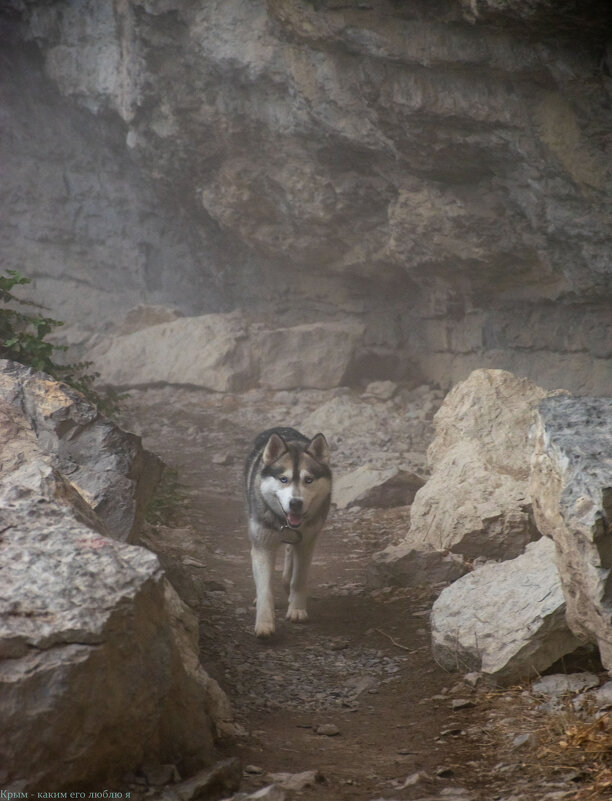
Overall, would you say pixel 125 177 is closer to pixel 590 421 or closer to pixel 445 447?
pixel 445 447

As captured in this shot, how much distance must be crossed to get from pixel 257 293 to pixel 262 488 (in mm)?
9181

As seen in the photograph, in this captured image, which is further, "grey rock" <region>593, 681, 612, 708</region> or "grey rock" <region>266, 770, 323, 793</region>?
"grey rock" <region>593, 681, 612, 708</region>

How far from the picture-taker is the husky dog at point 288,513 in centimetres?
593

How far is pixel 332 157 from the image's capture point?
11.9 meters

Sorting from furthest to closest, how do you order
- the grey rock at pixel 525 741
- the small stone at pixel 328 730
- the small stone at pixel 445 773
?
the small stone at pixel 328 730 → the grey rock at pixel 525 741 → the small stone at pixel 445 773

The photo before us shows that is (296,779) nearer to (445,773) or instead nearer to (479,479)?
(445,773)

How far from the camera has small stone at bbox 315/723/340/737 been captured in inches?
167

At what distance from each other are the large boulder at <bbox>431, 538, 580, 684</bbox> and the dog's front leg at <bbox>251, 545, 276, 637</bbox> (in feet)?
3.82

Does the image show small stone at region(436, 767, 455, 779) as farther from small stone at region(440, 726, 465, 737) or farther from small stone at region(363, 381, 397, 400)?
small stone at region(363, 381, 397, 400)

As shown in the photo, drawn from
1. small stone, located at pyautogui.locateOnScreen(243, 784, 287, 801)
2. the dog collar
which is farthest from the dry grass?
the dog collar

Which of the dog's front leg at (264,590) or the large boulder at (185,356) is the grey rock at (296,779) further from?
the large boulder at (185,356)

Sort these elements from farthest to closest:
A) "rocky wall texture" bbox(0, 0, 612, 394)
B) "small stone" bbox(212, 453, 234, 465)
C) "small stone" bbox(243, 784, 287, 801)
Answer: "small stone" bbox(212, 453, 234, 465)
"rocky wall texture" bbox(0, 0, 612, 394)
"small stone" bbox(243, 784, 287, 801)

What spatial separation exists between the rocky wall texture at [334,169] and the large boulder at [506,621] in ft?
16.6

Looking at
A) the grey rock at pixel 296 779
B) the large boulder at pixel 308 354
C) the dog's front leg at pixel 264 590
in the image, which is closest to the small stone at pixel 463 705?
the grey rock at pixel 296 779
